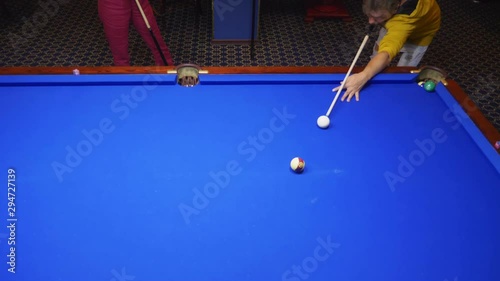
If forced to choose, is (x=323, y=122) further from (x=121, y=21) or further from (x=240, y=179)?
(x=121, y=21)

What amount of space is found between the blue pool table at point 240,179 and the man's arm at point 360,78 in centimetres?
5

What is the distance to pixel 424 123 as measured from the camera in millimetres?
1501

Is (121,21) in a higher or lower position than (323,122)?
lower

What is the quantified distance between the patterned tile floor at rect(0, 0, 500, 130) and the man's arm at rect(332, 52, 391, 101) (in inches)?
57.9

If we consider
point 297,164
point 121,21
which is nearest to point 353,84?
point 297,164

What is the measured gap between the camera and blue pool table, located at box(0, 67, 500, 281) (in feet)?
3.48

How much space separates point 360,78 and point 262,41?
192 cm

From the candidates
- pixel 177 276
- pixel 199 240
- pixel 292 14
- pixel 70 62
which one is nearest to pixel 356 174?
pixel 199 240

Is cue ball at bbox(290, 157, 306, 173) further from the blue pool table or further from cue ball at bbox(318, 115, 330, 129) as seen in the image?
cue ball at bbox(318, 115, 330, 129)

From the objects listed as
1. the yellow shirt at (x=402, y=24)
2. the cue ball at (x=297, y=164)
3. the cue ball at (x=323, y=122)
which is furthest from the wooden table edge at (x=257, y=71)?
the cue ball at (x=297, y=164)

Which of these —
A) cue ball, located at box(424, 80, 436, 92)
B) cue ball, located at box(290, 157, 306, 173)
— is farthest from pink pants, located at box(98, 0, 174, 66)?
cue ball, located at box(424, 80, 436, 92)

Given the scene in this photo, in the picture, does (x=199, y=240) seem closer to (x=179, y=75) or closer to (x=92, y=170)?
(x=92, y=170)

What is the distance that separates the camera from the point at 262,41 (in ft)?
10.9

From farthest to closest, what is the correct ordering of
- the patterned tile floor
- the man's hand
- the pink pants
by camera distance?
the patterned tile floor < the pink pants < the man's hand
